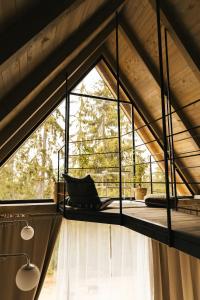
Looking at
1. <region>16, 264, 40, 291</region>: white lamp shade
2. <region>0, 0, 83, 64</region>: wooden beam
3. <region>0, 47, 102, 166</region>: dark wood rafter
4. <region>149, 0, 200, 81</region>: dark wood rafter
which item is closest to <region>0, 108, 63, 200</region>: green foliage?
<region>0, 47, 102, 166</region>: dark wood rafter

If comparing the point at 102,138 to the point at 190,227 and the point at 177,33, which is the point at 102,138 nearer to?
the point at 177,33

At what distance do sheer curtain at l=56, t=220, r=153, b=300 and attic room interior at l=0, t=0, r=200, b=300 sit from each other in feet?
0.06

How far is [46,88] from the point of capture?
3.07m

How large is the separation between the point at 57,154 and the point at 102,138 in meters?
1.04

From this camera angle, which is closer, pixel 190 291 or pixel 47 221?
pixel 47 221

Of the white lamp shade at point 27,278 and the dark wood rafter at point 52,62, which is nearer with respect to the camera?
the white lamp shade at point 27,278

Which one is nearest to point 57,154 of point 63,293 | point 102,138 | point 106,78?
point 102,138

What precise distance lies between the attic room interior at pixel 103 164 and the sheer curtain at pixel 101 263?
0.02 m

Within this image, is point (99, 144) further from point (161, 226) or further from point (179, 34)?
point (161, 226)

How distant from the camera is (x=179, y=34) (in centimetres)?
333

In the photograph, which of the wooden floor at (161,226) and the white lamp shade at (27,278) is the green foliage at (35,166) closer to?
the wooden floor at (161,226)

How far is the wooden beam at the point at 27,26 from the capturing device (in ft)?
3.54

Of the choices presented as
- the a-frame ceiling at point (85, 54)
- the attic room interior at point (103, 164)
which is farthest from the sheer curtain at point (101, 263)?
the a-frame ceiling at point (85, 54)

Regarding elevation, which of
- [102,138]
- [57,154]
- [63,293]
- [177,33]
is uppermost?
[177,33]
